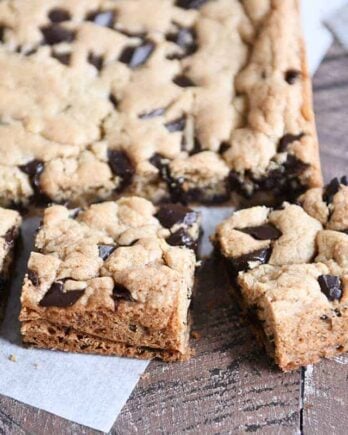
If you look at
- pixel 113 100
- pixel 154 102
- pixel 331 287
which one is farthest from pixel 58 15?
pixel 331 287

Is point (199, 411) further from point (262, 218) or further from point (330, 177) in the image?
point (330, 177)

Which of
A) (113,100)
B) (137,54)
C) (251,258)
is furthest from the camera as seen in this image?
(137,54)

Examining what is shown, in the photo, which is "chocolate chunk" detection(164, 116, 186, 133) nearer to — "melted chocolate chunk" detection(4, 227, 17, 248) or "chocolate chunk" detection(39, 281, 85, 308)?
"melted chocolate chunk" detection(4, 227, 17, 248)

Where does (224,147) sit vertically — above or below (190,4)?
below

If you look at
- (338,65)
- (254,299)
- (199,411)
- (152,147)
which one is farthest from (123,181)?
→ (338,65)

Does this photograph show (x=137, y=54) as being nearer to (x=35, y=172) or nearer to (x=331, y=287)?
(x=35, y=172)

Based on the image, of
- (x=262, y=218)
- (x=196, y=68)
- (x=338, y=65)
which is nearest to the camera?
(x=262, y=218)
